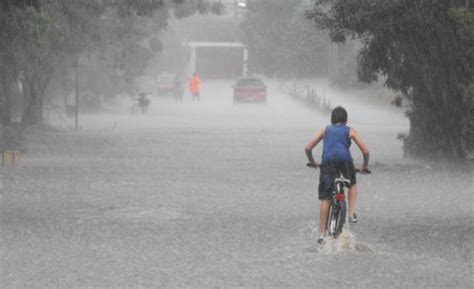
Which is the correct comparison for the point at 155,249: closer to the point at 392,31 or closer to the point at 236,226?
the point at 236,226

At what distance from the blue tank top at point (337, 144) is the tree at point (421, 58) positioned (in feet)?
25.7

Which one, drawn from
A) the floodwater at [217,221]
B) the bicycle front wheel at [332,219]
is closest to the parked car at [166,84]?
the floodwater at [217,221]

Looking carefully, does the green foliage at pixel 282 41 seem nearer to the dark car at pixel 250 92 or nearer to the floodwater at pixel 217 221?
the dark car at pixel 250 92

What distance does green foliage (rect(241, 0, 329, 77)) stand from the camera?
95000 millimetres

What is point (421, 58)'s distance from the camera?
24.1m

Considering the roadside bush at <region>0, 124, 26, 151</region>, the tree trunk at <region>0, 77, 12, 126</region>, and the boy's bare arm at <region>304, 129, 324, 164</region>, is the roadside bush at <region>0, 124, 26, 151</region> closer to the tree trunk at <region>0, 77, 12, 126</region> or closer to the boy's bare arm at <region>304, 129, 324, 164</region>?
the tree trunk at <region>0, 77, 12, 126</region>

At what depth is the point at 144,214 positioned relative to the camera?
54.6ft

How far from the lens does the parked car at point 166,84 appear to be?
83125 mm

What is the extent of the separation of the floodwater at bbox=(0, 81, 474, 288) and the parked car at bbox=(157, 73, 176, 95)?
1921 inches

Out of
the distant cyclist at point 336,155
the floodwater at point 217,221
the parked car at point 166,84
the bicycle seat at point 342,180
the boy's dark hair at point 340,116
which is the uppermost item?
the boy's dark hair at point 340,116

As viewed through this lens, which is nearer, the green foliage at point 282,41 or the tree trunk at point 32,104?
the tree trunk at point 32,104

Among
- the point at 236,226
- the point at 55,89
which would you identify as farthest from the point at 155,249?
the point at 55,89

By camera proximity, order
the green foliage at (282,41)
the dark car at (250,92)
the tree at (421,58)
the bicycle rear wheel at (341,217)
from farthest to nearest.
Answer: the green foliage at (282,41), the dark car at (250,92), the tree at (421,58), the bicycle rear wheel at (341,217)

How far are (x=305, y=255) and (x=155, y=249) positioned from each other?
1.75 metres
